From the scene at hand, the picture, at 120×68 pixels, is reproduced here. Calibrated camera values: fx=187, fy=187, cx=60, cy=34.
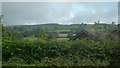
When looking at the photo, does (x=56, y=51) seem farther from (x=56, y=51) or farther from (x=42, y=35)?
(x=42, y=35)

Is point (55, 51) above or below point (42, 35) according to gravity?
below

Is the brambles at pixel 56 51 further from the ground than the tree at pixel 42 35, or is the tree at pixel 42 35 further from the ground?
the tree at pixel 42 35

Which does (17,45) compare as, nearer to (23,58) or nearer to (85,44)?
(23,58)

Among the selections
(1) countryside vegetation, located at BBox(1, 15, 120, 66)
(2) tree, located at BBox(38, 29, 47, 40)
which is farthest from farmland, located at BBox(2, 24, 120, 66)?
(2) tree, located at BBox(38, 29, 47, 40)

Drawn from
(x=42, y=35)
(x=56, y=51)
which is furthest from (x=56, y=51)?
(x=42, y=35)

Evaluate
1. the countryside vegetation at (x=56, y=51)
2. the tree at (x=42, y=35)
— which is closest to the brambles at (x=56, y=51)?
the countryside vegetation at (x=56, y=51)

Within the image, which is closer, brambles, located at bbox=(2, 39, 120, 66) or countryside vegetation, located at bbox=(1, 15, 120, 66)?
countryside vegetation, located at bbox=(1, 15, 120, 66)

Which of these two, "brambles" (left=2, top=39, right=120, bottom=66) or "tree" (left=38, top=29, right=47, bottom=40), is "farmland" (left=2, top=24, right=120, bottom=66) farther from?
"tree" (left=38, top=29, right=47, bottom=40)

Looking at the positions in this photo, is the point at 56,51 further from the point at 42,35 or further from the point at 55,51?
the point at 42,35

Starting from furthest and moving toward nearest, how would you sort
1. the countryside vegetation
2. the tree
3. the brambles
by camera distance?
1. the tree
2. the brambles
3. the countryside vegetation

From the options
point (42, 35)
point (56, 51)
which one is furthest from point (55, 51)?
point (42, 35)

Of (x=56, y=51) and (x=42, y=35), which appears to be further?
(x=42, y=35)

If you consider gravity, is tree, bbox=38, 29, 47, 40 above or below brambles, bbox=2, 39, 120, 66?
above

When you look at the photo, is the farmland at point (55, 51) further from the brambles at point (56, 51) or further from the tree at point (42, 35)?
the tree at point (42, 35)
